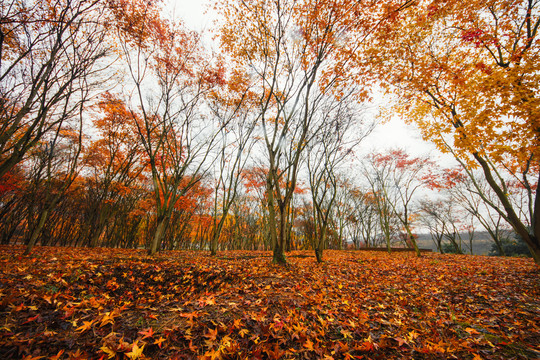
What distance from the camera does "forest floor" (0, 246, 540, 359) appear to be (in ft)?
7.14

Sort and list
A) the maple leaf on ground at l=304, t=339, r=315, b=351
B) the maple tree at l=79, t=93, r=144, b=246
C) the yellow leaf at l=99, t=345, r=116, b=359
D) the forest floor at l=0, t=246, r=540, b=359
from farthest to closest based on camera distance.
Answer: the maple tree at l=79, t=93, r=144, b=246
the maple leaf on ground at l=304, t=339, r=315, b=351
the forest floor at l=0, t=246, r=540, b=359
the yellow leaf at l=99, t=345, r=116, b=359

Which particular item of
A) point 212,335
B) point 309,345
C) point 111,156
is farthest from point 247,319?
point 111,156

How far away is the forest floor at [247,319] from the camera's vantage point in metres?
2.18

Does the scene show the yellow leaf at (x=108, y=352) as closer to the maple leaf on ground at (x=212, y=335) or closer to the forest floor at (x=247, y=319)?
the forest floor at (x=247, y=319)

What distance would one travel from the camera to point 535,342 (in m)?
2.59

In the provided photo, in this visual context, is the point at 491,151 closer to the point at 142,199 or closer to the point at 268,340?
the point at 268,340

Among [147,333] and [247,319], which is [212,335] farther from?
[147,333]

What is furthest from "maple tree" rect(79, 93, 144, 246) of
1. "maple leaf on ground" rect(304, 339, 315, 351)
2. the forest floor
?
"maple leaf on ground" rect(304, 339, 315, 351)

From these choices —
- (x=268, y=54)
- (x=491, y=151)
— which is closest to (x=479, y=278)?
(x=491, y=151)

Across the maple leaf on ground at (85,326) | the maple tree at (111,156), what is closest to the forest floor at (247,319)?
the maple leaf on ground at (85,326)

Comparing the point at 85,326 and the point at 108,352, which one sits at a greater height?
the point at 85,326

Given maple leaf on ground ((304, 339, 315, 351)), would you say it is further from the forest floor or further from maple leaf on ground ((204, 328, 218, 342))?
maple leaf on ground ((204, 328, 218, 342))

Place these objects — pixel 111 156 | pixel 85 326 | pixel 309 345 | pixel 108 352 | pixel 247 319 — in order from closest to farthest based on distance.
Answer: pixel 108 352 → pixel 85 326 → pixel 309 345 → pixel 247 319 → pixel 111 156

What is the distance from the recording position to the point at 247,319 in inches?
112
